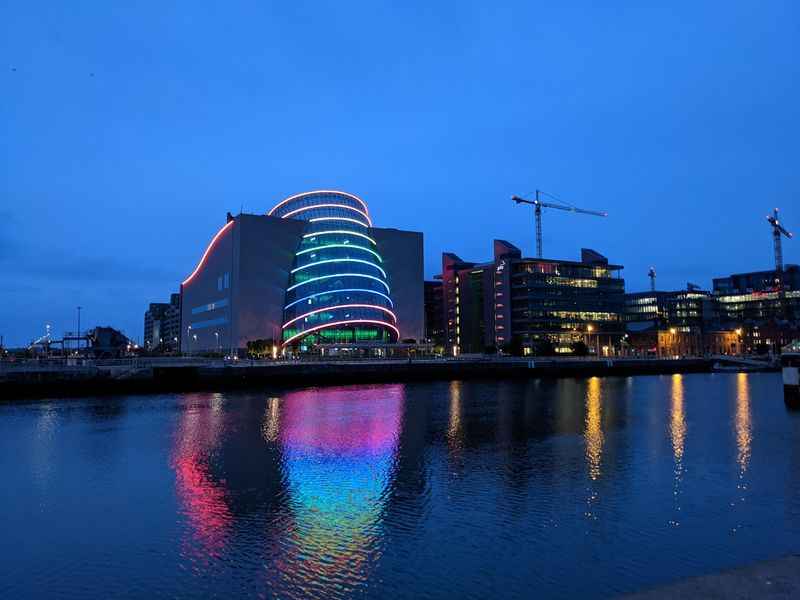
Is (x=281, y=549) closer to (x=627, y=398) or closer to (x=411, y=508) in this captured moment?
(x=411, y=508)

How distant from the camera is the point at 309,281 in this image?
96.6 metres

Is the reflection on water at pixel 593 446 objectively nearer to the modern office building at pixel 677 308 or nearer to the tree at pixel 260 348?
the tree at pixel 260 348

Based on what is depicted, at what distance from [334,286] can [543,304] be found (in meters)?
51.2

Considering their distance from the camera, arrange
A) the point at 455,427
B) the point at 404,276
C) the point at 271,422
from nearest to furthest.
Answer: the point at 455,427
the point at 271,422
the point at 404,276

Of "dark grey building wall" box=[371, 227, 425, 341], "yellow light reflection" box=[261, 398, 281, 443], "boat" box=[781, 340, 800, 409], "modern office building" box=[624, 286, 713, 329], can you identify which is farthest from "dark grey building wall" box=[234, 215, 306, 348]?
"modern office building" box=[624, 286, 713, 329]

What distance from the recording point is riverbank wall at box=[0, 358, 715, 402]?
178ft

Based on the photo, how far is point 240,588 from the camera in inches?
412

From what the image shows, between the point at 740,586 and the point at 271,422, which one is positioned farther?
the point at 271,422

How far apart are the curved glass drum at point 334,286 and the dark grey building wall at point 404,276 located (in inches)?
135

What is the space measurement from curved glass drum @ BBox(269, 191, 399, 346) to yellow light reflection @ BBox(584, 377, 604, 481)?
55018 millimetres

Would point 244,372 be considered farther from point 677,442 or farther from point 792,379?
point 677,442

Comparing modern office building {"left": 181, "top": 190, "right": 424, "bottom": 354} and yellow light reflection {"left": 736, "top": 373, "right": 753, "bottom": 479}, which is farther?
modern office building {"left": 181, "top": 190, "right": 424, "bottom": 354}

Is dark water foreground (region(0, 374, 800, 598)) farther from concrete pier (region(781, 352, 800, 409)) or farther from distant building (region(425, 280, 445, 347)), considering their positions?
distant building (region(425, 280, 445, 347))

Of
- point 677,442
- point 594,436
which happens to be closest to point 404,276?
point 594,436
